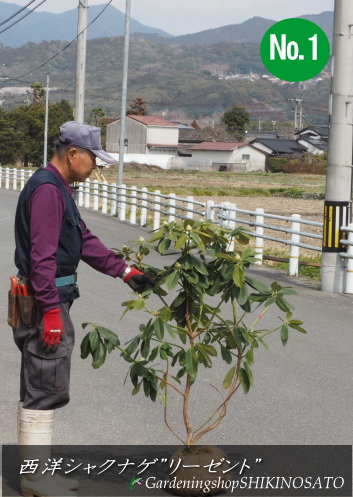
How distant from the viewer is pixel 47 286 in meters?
4.15

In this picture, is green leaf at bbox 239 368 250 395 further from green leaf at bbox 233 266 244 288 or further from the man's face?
the man's face

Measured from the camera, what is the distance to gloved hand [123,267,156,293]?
14.9ft

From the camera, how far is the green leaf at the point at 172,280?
4.21 metres

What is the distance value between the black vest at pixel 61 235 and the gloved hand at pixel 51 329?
8.6 inches

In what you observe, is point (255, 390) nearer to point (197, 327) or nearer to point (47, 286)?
point (197, 327)

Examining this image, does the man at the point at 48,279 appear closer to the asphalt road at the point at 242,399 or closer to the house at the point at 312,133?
the asphalt road at the point at 242,399

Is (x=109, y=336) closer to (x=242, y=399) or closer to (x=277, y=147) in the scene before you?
(x=242, y=399)

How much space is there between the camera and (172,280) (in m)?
4.21

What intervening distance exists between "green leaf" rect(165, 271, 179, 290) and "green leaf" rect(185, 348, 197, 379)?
343 millimetres

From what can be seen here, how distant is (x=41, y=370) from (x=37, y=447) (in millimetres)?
397

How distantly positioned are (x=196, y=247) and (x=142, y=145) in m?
108

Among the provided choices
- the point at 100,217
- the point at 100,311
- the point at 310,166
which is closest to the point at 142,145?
the point at 310,166

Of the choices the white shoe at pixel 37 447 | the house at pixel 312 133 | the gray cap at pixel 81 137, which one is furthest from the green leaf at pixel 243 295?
the house at pixel 312 133

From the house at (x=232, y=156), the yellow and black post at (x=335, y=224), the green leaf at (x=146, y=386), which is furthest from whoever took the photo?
the house at (x=232, y=156)
